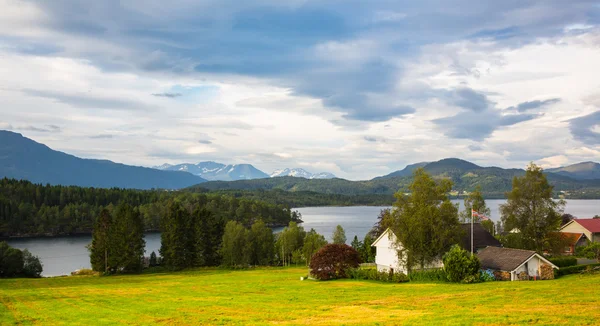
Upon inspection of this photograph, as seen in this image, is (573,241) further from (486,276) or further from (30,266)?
(30,266)

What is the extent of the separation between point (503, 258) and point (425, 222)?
25.3ft

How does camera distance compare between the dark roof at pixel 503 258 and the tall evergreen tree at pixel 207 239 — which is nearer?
the dark roof at pixel 503 258

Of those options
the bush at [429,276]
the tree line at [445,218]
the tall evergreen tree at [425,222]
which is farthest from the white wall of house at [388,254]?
the bush at [429,276]

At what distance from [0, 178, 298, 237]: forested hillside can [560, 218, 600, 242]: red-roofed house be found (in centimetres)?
10729

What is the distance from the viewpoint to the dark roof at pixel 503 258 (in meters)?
39.2

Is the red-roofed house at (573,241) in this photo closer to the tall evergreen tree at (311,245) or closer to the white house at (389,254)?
the white house at (389,254)

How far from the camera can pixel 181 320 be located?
22656 millimetres

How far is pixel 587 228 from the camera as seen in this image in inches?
2603

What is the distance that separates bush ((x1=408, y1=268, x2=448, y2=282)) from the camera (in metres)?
39.8

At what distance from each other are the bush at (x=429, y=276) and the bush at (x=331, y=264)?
8.35 m

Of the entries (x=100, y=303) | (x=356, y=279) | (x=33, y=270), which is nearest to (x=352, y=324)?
(x=100, y=303)

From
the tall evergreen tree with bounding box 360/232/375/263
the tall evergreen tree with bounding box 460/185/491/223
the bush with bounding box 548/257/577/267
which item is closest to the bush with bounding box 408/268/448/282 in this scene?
the bush with bounding box 548/257/577/267

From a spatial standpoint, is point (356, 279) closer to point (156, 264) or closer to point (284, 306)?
point (284, 306)

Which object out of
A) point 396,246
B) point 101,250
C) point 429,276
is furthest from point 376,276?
point 101,250
